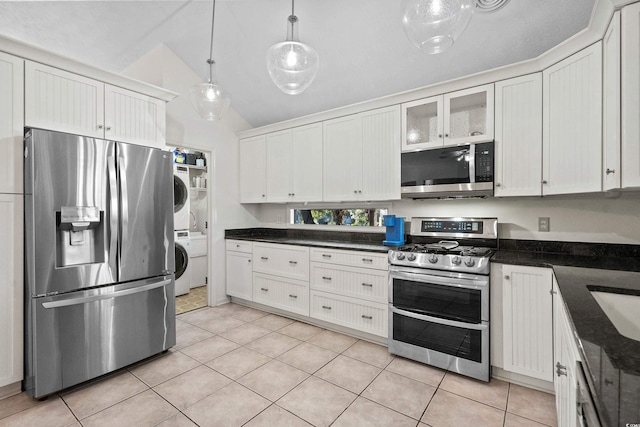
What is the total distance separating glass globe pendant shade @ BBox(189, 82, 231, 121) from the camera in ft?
7.61

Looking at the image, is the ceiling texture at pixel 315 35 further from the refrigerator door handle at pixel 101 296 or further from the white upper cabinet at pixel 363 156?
the refrigerator door handle at pixel 101 296

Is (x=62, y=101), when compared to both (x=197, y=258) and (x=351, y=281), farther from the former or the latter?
(x=197, y=258)

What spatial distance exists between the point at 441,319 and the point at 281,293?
6.16ft

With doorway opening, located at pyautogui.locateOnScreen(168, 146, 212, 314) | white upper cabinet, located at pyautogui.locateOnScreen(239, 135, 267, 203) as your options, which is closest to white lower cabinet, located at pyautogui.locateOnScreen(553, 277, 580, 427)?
white upper cabinet, located at pyautogui.locateOnScreen(239, 135, 267, 203)

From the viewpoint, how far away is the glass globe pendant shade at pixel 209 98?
232 centimetres

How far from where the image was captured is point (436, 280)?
246cm

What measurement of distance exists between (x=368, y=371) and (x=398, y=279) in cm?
78

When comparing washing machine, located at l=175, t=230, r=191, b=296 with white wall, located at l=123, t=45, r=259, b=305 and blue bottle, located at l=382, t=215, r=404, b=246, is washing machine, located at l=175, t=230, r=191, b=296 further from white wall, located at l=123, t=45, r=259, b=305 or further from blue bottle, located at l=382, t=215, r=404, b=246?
blue bottle, located at l=382, t=215, r=404, b=246

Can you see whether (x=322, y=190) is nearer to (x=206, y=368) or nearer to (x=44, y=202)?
(x=206, y=368)

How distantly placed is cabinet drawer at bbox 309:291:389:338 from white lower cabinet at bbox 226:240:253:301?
3.34 ft

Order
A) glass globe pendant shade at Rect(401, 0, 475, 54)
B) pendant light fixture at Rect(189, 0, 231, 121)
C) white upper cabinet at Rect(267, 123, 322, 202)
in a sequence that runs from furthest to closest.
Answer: white upper cabinet at Rect(267, 123, 322, 202), pendant light fixture at Rect(189, 0, 231, 121), glass globe pendant shade at Rect(401, 0, 475, 54)

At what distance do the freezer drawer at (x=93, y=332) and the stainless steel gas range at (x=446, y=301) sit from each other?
6.69ft

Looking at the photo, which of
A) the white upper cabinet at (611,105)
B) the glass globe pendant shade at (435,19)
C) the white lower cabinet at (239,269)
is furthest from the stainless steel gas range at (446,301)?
the white lower cabinet at (239,269)

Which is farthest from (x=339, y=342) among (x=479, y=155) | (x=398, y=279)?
(x=479, y=155)
